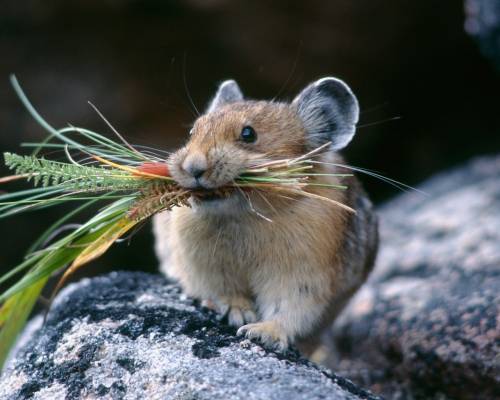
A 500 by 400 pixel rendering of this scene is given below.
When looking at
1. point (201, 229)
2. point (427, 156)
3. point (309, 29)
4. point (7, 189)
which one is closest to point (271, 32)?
point (309, 29)

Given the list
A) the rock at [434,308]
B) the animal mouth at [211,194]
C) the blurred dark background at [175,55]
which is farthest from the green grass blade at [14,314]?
the blurred dark background at [175,55]

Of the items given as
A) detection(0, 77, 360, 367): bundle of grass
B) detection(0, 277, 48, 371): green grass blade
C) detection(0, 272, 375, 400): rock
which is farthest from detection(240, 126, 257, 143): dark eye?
detection(0, 277, 48, 371): green grass blade

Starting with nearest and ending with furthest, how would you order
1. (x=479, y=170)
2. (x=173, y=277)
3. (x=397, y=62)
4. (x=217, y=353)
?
(x=217, y=353) < (x=173, y=277) < (x=479, y=170) < (x=397, y=62)

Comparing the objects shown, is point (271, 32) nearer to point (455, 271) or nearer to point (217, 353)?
point (455, 271)

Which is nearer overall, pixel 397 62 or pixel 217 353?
pixel 217 353

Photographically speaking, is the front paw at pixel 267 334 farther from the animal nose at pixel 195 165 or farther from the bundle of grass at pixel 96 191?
the animal nose at pixel 195 165

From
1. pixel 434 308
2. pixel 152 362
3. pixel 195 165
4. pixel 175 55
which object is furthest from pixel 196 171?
pixel 175 55
